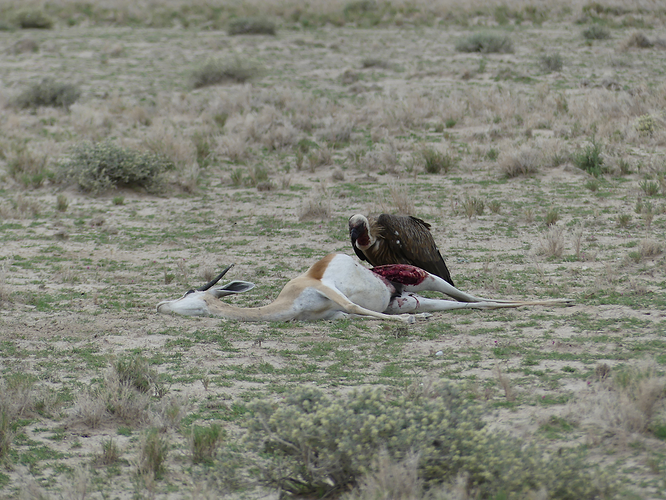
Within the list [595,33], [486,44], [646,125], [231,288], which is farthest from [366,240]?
[595,33]

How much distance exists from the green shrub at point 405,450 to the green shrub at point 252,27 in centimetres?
2892

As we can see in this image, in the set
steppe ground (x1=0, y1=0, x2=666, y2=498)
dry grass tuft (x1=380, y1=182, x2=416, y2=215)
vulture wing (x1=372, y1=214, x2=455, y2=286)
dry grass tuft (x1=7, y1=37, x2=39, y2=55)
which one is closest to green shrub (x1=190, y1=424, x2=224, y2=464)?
steppe ground (x1=0, y1=0, x2=666, y2=498)

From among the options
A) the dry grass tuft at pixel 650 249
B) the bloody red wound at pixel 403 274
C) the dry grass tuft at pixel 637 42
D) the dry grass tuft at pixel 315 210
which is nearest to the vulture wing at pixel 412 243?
the bloody red wound at pixel 403 274

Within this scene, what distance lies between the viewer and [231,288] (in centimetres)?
716

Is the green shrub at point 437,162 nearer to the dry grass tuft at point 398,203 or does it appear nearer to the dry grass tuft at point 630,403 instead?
the dry grass tuft at point 398,203

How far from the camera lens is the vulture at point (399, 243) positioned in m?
7.67

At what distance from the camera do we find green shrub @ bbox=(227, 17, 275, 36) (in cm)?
3080

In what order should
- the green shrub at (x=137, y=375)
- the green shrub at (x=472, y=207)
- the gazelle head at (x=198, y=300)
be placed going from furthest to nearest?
the green shrub at (x=472, y=207), the gazelle head at (x=198, y=300), the green shrub at (x=137, y=375)

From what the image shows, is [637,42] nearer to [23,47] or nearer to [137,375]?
[137,375]

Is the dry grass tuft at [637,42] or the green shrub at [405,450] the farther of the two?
the dry grass tuft at [637,42]

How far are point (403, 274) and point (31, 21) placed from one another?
1348 inches

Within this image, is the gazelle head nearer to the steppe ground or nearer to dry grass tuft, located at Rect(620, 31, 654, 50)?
the steppe ground

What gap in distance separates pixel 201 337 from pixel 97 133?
1173 cm

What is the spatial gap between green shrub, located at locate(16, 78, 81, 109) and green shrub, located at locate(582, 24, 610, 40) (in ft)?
57.1
